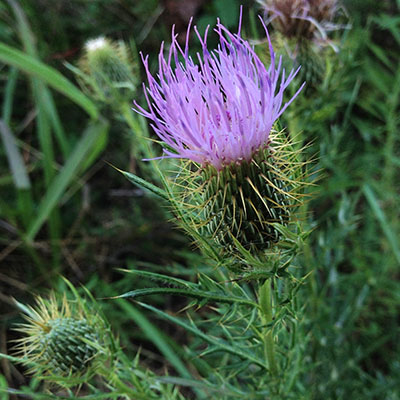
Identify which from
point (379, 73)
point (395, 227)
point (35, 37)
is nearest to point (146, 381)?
point (395, 227)

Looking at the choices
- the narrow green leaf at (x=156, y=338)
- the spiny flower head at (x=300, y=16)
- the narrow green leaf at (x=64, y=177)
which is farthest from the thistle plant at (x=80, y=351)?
the spiny flower head at (x=300, y=16)

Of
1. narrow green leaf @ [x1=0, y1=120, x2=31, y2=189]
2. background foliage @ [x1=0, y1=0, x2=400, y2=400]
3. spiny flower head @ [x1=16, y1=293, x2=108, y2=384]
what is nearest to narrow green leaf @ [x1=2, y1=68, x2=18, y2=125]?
background foliage @ [x1=0, y1=0, x2=400, y2=400]

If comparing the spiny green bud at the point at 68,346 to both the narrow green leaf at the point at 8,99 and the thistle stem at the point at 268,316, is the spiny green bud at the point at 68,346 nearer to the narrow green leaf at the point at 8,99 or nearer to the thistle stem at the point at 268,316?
the thistle stem at the point at 268,316

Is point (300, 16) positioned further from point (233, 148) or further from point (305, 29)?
point (233, 148)

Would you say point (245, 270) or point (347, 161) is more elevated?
point (245, 270)

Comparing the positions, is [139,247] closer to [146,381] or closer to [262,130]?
[146,381]

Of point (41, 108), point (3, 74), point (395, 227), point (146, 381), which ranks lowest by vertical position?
point (395, 227)

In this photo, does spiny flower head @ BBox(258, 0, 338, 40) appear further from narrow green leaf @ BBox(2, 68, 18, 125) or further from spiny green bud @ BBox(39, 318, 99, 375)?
narrow green leaf @ BBox(2, 68, 18, 125)

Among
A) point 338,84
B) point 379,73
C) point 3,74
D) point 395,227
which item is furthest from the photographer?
point 3,74
